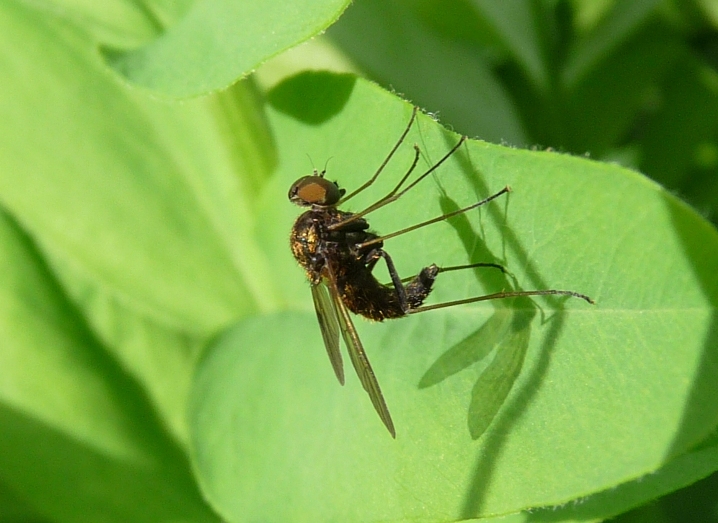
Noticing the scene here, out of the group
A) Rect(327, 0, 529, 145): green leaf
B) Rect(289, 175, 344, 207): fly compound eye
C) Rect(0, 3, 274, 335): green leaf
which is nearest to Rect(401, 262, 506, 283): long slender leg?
Rect(289, 175, 344, 207): fly compound eye

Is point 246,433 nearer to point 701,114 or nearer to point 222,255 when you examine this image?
point 222,255

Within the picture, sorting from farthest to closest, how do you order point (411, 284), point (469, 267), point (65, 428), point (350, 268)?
point (65, 428) < point (350, 268) < point (411, 284) < point (469, 267)

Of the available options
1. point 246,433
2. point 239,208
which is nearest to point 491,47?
point 239,208

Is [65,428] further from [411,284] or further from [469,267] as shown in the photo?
[469,267]

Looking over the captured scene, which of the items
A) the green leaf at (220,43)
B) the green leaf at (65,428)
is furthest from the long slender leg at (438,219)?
the green leaf at (65,428)

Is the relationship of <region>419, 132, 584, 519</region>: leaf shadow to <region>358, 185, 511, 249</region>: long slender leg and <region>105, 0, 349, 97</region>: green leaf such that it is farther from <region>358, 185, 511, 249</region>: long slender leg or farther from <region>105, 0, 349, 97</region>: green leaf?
<region>105, 0, 349, 97</region>: green leaf

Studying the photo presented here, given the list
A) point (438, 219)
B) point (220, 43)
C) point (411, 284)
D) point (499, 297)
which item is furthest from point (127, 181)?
point (499, 297)

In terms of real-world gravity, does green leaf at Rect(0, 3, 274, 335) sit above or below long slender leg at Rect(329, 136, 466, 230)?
above
